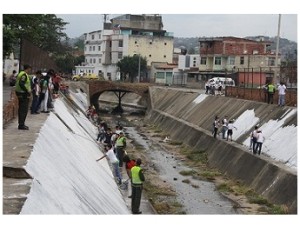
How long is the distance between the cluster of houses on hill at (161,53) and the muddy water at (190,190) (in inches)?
1227

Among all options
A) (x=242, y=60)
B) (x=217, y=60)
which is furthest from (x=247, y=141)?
(x=217, y=60)

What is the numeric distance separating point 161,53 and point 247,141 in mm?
65446

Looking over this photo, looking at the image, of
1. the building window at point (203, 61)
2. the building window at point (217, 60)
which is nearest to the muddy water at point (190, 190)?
the building window at point (217, 60)

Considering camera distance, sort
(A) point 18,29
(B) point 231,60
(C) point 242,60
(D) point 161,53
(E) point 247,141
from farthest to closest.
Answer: (D) point 161,53
(B) point 231,60
(C) point 242,60
(A) point 18,29
(E) point 247,141

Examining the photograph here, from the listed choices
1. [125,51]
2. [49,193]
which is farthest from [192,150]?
[125,51]

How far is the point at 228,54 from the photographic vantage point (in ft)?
235

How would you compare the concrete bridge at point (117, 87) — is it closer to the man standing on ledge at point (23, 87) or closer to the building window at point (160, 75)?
the building window at point (160, 75)

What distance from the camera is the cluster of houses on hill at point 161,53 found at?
7094 cm

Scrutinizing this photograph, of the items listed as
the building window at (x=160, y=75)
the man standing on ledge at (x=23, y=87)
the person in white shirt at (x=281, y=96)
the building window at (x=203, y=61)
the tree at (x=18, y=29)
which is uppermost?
the tree at (x=18, y=29)

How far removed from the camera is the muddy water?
19.2 metres

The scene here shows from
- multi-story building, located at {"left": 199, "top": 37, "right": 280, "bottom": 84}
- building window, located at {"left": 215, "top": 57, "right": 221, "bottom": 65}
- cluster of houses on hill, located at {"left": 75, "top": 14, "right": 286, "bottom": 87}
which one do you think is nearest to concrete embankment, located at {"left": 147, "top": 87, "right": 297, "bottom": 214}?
cluster of houses on hill, located at {"left": 75, "top": 14, "right": 286, "bottom": 87}

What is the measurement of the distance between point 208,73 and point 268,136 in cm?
4886

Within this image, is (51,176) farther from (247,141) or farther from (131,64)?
(131,64)

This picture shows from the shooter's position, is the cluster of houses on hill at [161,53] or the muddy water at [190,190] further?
the cluster of houses on hill at [161,53]
